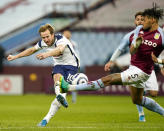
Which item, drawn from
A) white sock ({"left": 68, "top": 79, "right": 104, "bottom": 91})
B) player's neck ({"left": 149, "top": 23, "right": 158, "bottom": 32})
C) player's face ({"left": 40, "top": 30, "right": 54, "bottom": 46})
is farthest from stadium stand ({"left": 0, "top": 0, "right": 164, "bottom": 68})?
white sock ({"left": 68, "top": 79, "right": 104, "bottom": 91})

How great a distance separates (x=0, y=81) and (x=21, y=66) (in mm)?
7173

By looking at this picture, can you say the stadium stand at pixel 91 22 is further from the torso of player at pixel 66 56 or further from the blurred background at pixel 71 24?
the torso of player at pixel 66 56

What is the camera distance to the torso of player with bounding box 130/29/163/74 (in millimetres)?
9148

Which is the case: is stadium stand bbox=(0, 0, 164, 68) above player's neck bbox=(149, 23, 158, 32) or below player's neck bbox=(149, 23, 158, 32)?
below

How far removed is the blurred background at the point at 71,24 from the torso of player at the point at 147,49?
23.9 m

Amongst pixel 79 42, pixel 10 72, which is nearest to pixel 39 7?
pixel 79 42

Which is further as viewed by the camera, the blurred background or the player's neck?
the blurred background

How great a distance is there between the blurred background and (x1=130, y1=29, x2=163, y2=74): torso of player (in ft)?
78.3

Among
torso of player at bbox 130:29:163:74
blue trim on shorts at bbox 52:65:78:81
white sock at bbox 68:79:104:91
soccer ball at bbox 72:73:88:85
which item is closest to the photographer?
white sock at bbox 68:79:104:91

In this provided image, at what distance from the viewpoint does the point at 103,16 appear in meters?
37.0

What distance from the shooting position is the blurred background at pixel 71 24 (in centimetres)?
3434

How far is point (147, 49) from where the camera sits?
30.2 ft

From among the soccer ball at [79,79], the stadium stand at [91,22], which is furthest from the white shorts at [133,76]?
the stadium stand at [91,22]

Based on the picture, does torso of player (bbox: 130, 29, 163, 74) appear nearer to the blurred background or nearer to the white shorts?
the white shorts
